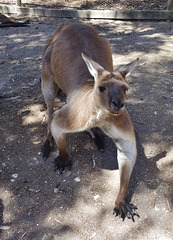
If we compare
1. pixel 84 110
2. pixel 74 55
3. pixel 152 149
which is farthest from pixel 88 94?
pixel 152 149

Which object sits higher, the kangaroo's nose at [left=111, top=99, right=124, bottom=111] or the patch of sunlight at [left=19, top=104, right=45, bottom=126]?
the kangaroo's nose at [left=111, top=99, right=124, bottom=111]

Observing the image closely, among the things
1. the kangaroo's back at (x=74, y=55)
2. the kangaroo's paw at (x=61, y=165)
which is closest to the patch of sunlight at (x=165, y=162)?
the kangaroo's paw at (x=61, y=165)

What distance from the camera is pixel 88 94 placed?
8.84 feet

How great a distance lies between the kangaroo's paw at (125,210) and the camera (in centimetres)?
266

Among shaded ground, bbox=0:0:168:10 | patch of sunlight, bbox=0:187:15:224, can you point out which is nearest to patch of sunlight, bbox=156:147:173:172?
patch of sunlight, bbox=0:187:15:224

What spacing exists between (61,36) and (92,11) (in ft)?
15.2

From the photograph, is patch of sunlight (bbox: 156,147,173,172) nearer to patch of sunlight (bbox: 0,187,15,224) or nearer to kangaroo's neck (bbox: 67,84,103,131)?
kangaroo's neck (bbox: 67,84,103,131)

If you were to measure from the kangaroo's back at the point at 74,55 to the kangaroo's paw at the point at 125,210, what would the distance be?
130 centimetres

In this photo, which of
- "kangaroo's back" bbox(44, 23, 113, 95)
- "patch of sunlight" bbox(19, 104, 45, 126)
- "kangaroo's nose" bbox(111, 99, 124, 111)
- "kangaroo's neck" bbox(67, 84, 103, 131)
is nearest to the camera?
"kangaroo's nose" bbox(111, 99, 124, 111)

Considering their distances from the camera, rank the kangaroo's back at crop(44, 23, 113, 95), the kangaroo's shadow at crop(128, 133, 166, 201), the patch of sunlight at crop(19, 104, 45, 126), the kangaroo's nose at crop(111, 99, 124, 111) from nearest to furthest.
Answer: the kangaroo's nose at crop(111, 99, 124, 111), the kangaroo's shadow at crop(128, 133, 166, 201), the kangaroo's back at crop(44, 23, 113, 95), the patch of sunlight at crop(19, 104, 45, 126)

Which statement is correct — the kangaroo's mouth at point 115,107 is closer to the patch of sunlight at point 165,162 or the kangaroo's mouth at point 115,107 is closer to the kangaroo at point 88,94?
the kangaroo at point 88,94

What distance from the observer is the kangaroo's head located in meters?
2.07

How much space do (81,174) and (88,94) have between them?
3.14 feet

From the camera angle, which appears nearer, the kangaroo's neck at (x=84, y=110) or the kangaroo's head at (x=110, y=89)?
the kangaroo's head at (x=110, y=89)
